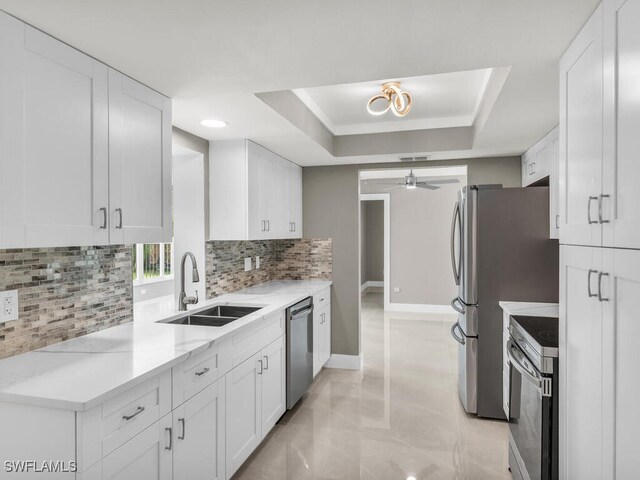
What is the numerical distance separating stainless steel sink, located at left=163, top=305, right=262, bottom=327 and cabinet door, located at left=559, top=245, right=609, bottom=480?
187 cm

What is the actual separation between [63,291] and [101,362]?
52 centimetres

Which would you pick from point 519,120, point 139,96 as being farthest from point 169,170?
point 519,120

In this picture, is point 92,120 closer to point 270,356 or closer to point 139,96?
point 139,96

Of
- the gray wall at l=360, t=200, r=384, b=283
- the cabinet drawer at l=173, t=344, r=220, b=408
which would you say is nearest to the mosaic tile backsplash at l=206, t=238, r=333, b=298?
the cabinet drawer at l=173, t=344, r=220, b=408

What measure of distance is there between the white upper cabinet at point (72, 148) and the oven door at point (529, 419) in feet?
6.58

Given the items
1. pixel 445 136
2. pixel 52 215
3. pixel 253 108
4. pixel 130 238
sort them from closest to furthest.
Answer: pixel 52 215 < pixel 130 238 < pixel 253 108 < pixel 445 136

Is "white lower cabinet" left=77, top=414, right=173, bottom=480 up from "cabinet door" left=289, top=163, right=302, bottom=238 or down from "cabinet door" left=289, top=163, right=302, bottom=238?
down

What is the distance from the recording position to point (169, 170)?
7.27ft

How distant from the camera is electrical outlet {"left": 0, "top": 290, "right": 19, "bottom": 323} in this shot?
1607 mm

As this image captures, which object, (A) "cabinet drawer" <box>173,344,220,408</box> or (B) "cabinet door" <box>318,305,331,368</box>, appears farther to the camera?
(B) "cabinet door" <box>318,305,331,368</box>

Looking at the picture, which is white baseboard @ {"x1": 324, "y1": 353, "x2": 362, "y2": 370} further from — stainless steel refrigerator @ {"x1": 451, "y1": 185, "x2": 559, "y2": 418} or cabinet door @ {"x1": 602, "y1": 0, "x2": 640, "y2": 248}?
cabinet door @ {"x1": 602, "y1": 0, "x2": 640, "y2": 248}

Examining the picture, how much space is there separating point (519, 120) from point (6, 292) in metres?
2.97

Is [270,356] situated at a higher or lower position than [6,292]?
lower

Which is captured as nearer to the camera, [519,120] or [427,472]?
[427,472]
